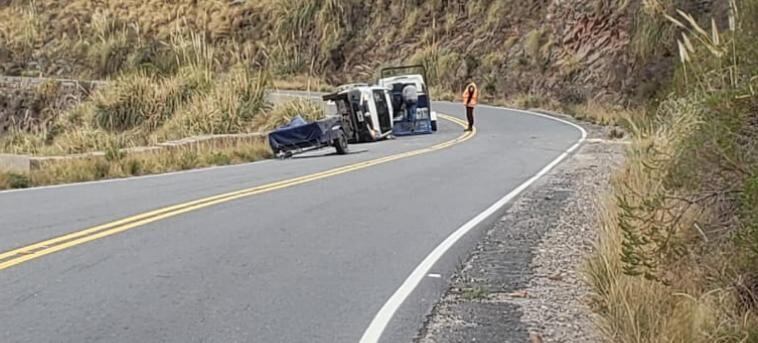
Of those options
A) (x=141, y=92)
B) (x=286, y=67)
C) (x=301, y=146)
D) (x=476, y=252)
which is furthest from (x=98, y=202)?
(x=286, y=67)

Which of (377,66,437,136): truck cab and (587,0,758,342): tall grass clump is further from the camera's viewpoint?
(377,66,437,136): truck cab

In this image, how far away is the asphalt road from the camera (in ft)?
20.9

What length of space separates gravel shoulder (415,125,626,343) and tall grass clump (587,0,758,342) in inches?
12.7

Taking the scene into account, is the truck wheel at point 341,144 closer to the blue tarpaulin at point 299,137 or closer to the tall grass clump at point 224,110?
the blue tarpaulin at point 299,137

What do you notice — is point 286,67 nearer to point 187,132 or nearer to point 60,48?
point 60,48

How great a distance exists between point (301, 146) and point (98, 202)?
31.1 ft

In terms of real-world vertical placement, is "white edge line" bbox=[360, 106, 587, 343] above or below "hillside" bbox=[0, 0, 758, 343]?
below

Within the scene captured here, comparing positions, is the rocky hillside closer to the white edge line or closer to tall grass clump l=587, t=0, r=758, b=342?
the white edge line

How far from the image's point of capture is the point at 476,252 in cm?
932

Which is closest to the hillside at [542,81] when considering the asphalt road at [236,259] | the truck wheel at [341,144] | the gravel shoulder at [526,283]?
the gravel shoulder at [526,283]

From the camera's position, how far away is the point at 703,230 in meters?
6.45

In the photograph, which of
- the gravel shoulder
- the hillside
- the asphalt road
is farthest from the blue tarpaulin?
the gravel shoulder

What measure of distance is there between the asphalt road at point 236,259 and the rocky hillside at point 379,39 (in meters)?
19.2

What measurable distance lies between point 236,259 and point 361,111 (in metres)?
17.5
